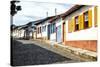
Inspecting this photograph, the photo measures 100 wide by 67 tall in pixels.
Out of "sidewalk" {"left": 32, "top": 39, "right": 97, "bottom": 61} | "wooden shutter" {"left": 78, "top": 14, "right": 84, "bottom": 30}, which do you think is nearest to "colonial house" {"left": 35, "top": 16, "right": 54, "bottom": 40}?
"sidewalk" {"left": 32, "top": 39, "right": 97, "bottom": 61}

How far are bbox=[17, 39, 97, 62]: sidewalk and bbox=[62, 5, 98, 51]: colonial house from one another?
7cm

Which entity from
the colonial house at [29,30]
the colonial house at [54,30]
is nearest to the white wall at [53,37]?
the colonial house at [54,30]

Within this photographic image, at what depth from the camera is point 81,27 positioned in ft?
13.6

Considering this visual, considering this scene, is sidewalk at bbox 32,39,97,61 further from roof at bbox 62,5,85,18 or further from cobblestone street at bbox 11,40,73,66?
roof at bbox 62,5,85,18

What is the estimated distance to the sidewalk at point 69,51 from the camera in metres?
3.93

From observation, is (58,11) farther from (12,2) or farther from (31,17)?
(12,2)

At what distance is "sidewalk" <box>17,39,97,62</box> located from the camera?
3.93 meters

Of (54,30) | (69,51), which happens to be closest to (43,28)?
(54,30)

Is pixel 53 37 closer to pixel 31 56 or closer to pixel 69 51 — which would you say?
pixel 69 51

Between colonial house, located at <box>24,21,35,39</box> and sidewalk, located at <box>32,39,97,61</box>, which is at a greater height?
colonial house, located at <box>24,21,35,39</box>

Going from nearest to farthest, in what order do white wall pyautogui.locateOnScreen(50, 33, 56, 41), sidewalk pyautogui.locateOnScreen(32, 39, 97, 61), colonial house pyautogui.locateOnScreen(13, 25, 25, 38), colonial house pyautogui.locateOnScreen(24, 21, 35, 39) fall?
colonial house pyautogui.locateOnScreen(13, 25, 25, 38) → colonial house pyautogui.locateOnScreen(24, 21, 35, 39) → white wall pyautogui.locateOnScreen(50, 33, 56, 41) → sidewalk pyautogui.locateOnScreen(32, 39, 97, 61)

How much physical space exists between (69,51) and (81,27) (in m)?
0.44

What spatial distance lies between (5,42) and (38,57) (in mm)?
587

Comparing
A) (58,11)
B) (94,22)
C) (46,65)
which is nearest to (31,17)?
(58,11)
